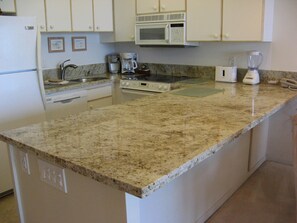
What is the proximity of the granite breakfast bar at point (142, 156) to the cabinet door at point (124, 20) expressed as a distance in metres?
1.62

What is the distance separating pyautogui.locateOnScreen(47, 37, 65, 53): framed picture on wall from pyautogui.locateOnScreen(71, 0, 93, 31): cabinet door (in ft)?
1.29

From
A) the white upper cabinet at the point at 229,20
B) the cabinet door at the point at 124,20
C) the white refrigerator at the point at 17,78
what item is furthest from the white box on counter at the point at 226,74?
the white refrigerator at the point at 17,78

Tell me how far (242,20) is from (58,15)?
2.01 meters

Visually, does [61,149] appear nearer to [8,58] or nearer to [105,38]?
[8,58]

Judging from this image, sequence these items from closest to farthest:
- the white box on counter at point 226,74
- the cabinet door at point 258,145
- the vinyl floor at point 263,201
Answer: the vinyl floor at point 263,201 → the cabinet door at point 258,145 → the white box on counter at point 226,74

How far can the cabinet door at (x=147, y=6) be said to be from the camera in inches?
147

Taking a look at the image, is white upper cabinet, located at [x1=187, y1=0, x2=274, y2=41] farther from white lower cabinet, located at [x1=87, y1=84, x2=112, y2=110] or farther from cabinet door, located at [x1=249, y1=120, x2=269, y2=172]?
white lower cabinet, located at [x1=87, y1=84, x2=112, y2=110]

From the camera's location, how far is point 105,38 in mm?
4395

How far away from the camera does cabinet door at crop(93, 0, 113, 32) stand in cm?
395

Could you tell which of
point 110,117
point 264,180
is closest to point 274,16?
point 264,180

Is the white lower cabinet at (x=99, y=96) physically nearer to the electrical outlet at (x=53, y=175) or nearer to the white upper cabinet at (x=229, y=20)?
the white upper cabinet at (x=229, y=20)

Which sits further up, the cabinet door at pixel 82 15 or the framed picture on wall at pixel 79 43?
the cabinet door at pixel 82 15

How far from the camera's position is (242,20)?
311 centimetres

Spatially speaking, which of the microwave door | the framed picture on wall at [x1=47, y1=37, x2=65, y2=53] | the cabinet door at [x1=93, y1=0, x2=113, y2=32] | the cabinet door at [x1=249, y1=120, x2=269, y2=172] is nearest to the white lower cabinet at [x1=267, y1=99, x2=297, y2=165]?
the cabinet door at [x1=249, y1=120, x2=269, y2=172]
